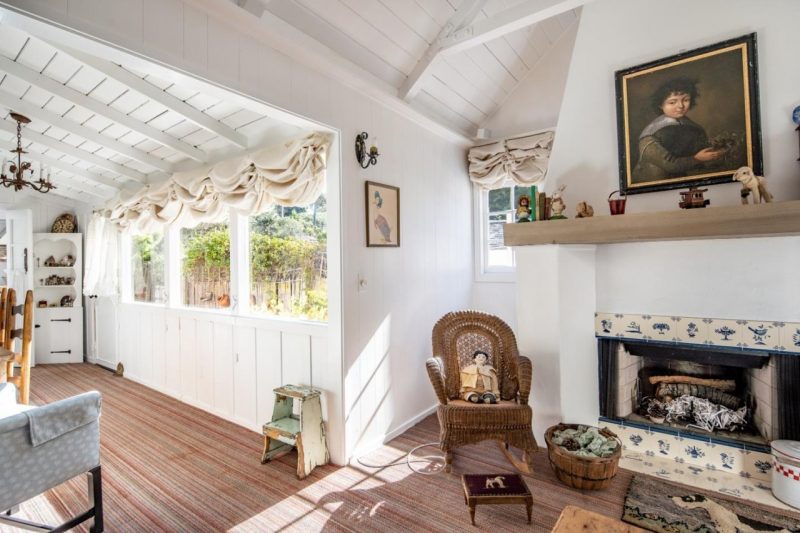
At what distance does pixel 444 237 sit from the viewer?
3.78 meters

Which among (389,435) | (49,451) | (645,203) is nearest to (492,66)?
(645,203)

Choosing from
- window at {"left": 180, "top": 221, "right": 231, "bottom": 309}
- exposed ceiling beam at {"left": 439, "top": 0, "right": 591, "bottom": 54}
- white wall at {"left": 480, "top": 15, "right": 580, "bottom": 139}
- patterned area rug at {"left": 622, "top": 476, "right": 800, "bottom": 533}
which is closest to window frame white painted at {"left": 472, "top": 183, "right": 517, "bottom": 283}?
white wall at {"left": 480, "top": 15, "right": 580, "bottom": 139}

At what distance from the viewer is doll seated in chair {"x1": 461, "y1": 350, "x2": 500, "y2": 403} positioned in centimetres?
279

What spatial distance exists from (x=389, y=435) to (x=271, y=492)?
1009 millimetres

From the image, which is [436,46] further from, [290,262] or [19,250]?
[19,250]

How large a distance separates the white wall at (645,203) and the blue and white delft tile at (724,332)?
6 centimetres

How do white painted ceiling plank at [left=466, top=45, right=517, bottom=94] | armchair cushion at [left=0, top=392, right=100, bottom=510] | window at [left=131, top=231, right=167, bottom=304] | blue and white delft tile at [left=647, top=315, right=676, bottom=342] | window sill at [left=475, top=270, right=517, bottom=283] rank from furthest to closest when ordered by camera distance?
window at [left=131, top=231, right=167, bottom=304]
window sill at [left=475, top=270, right=517, bottom=283]
white painted ceiling plank at [left=466, top=45, right=517, bottom=94]
blue and white delft tile at [left=647, top=315, right=676, bottom=342]
armchair cushion at [left=0, top=392, right=100, bottom=510]

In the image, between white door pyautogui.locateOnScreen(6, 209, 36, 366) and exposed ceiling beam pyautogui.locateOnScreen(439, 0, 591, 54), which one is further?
white door pyautogui.locateOnScreen(6, 209, 36, 366)

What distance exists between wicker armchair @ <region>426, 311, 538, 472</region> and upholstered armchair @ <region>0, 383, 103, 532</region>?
189 cm

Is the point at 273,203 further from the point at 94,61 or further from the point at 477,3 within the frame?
the point at 477,3

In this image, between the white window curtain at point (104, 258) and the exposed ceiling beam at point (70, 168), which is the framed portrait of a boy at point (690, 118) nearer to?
the exposed ceiling beam at point (70, 168)

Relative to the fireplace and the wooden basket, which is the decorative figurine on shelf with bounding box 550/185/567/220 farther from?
the wooden basket

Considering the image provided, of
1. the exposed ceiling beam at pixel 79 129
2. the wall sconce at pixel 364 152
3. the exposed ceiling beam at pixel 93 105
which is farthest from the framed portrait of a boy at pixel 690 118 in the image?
the exposed ceiling beam at pixel 79 129

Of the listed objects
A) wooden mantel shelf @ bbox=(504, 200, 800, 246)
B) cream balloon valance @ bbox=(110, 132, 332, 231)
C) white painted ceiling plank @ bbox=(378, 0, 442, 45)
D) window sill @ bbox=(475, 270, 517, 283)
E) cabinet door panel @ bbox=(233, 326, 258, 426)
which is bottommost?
cabinet door panel @ bbox=(233, 326, 258, 426)
